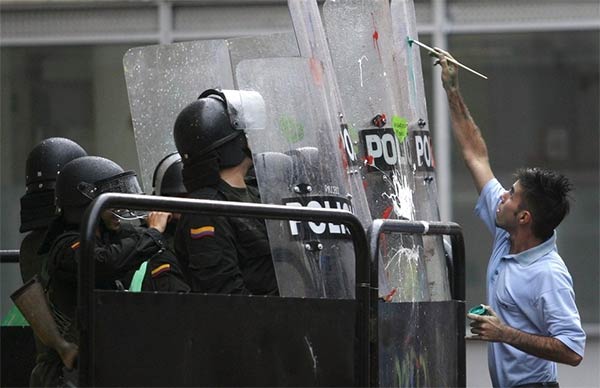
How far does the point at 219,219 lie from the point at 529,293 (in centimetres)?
148

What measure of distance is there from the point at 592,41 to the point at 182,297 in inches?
303

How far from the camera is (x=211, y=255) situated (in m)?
3.72

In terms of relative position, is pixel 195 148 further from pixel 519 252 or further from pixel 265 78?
pixel 519 252

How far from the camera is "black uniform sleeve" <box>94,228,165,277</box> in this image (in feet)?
12.9

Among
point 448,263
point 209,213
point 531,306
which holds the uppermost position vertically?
point 209,213

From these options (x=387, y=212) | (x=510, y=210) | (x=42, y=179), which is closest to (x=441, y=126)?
(x=510, y=210)

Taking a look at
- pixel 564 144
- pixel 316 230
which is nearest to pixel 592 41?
pixel 564 144

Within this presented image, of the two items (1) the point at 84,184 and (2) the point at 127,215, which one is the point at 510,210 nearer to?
(2) the point at 127,215

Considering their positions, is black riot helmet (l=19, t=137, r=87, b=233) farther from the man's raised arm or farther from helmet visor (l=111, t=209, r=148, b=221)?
the man's raised arm

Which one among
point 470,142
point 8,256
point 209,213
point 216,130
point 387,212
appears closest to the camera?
point 209,213

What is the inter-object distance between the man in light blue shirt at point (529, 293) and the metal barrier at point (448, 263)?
0.26 meters

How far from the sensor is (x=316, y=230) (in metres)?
3.70

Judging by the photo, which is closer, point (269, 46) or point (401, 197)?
point (401, 197)

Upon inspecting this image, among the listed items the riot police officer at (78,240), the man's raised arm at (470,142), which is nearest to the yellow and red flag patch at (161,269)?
the riot police officer at (78,240)
